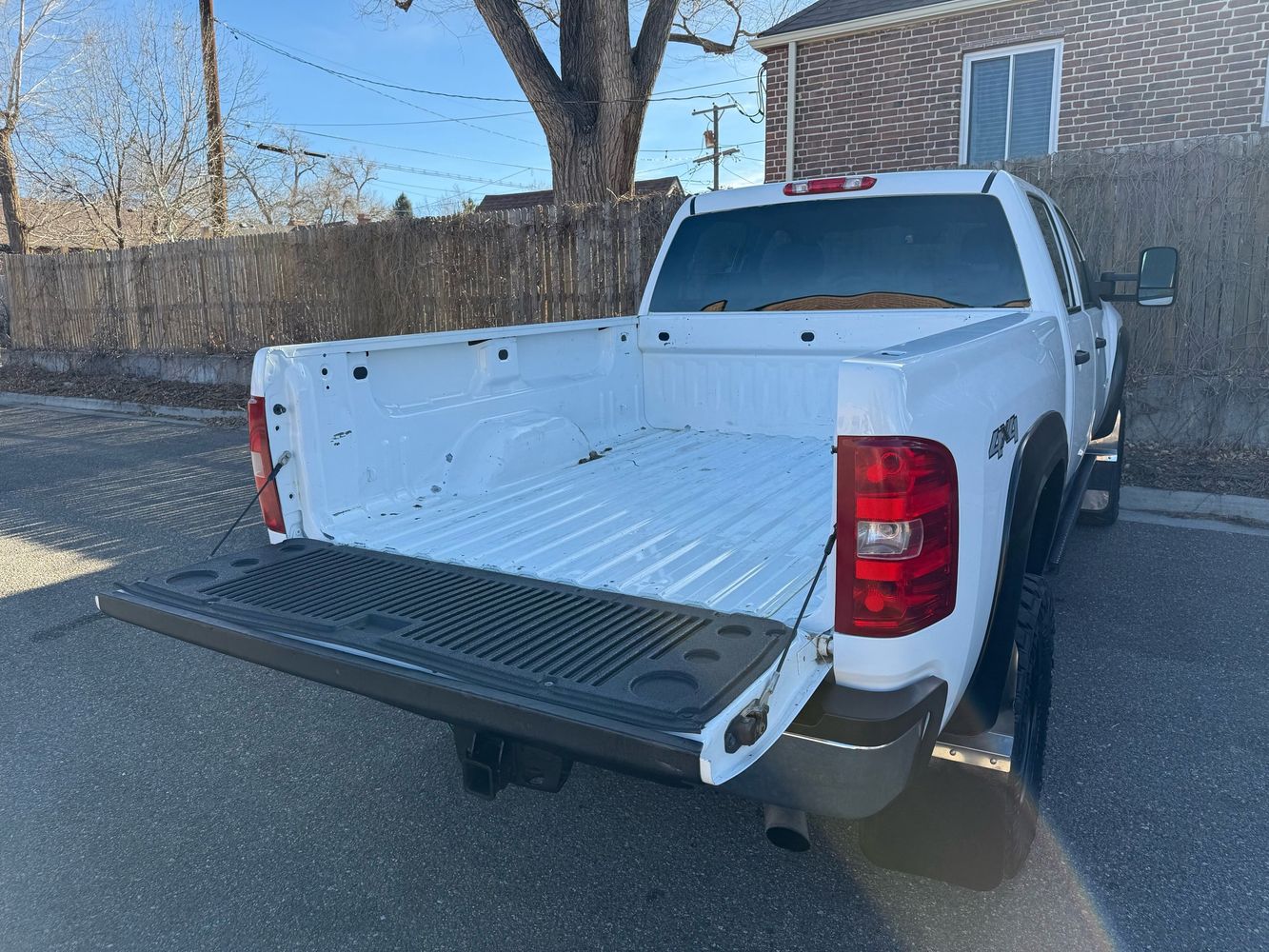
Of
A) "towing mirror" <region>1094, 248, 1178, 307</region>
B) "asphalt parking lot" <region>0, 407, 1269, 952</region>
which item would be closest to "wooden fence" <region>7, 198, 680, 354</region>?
"towing mirror" <region>1094, 248, 1178, 307</region>

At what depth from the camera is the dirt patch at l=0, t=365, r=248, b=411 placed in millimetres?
12867

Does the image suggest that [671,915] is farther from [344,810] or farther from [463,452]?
[463,452]

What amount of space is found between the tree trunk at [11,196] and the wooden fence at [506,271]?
246 centimetres

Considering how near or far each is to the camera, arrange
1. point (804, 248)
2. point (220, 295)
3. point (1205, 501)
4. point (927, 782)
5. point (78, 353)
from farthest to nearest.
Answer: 1. point (78, 353)
2. point (220, 295)
3. point (1205, 501)
4. point (804, 248)
5. point (927, 782)

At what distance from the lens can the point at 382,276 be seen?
12.2 meters

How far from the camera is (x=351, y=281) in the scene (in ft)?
→ 41.0

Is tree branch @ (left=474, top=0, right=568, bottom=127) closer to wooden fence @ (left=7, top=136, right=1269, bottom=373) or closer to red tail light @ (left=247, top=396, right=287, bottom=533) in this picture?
wooden fence @ (left=7, top=136, right=1269, bottom=373)

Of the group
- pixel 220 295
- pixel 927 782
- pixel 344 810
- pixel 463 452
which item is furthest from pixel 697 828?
pixel 220 295

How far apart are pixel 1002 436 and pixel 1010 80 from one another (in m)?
11.5

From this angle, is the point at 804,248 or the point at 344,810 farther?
the point at 804,248

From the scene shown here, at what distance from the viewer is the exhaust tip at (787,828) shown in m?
2.14

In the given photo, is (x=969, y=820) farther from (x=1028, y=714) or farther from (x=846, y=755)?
(x=846, y=755)

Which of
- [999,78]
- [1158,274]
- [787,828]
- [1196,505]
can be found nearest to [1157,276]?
[1158,274]

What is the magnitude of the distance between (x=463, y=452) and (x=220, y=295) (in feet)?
40.4
